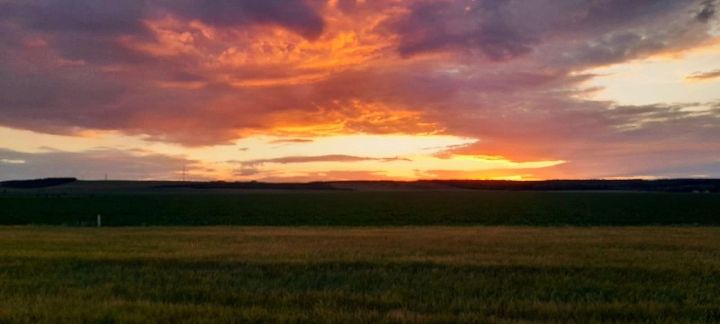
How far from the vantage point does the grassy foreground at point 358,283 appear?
35.5ft

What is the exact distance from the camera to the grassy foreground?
35.5 feet

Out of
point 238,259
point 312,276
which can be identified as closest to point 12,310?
point 312,276

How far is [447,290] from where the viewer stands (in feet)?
43.2

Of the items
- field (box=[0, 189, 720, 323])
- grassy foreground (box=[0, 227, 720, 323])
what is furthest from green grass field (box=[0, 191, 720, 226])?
grassy foreground (box=[0, 227, 720, 323])

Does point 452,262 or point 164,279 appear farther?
point 452,262

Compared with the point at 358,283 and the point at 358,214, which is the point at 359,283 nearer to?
the point at 358,283

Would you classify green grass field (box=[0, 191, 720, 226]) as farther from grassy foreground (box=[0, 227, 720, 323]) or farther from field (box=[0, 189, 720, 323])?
grassy foreground (box=[0, 227, 720, 323])

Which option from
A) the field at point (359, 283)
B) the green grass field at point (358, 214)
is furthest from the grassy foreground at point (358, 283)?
the green grass field at point (358, 214)

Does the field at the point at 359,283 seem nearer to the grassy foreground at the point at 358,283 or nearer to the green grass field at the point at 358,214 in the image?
the grassy foreground at the point at 358,283

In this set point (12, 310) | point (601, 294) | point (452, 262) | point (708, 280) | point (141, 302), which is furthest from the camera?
point (452, 262)

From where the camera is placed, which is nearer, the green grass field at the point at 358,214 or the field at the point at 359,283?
the field at the point at 359,283

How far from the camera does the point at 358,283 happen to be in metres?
14.3

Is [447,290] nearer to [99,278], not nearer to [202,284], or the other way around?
[202,284]

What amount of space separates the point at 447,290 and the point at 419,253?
722 cm
